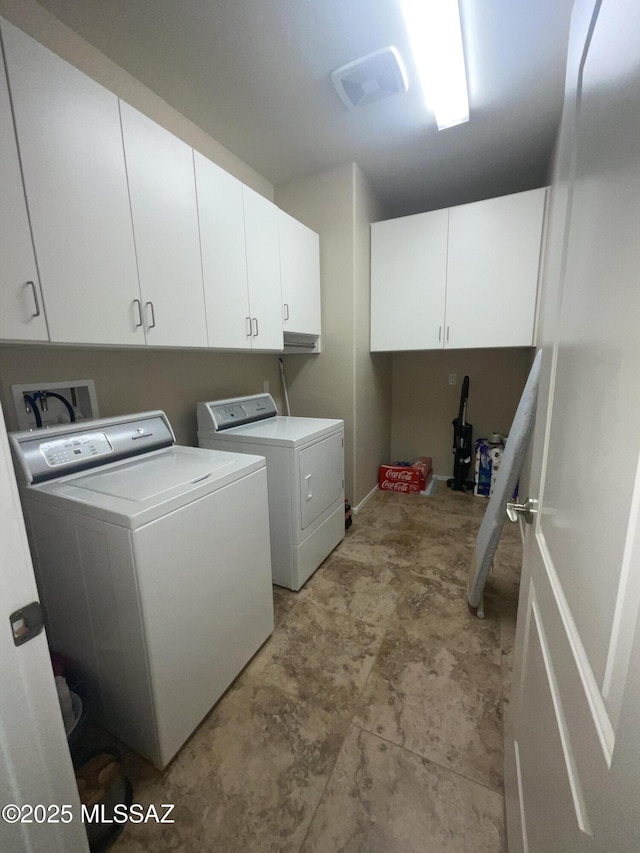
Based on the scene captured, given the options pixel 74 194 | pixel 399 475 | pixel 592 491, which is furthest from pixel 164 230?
pixel 399 475

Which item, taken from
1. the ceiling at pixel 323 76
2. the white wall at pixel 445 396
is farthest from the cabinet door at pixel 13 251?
the white wall at pixel 445 396

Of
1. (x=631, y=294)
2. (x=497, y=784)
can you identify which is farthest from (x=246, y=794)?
(x=631, y=294)

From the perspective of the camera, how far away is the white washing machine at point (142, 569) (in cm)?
107

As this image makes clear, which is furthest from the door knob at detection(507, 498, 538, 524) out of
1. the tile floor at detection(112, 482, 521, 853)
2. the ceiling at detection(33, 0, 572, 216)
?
the ceiling at detection(33, 0, 572, 216)

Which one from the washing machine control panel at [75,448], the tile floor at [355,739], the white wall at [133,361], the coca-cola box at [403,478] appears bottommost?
the tile floor at [355,739]

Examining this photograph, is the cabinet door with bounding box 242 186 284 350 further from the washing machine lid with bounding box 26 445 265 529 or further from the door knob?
the door knob

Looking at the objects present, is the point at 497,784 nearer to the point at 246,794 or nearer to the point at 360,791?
the point at 360,791

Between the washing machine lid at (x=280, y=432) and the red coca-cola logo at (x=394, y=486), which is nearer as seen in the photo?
the washing machine lid at (x=280, y=432)

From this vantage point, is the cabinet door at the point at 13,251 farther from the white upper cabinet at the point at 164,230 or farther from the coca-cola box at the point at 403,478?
the coca-cola box at the point at 403,478

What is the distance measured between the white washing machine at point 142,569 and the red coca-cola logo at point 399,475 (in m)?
2.20

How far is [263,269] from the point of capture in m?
2.14

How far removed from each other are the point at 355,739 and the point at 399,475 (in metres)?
2.40

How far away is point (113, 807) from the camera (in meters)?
1.03

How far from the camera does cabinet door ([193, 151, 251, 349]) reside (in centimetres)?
172
